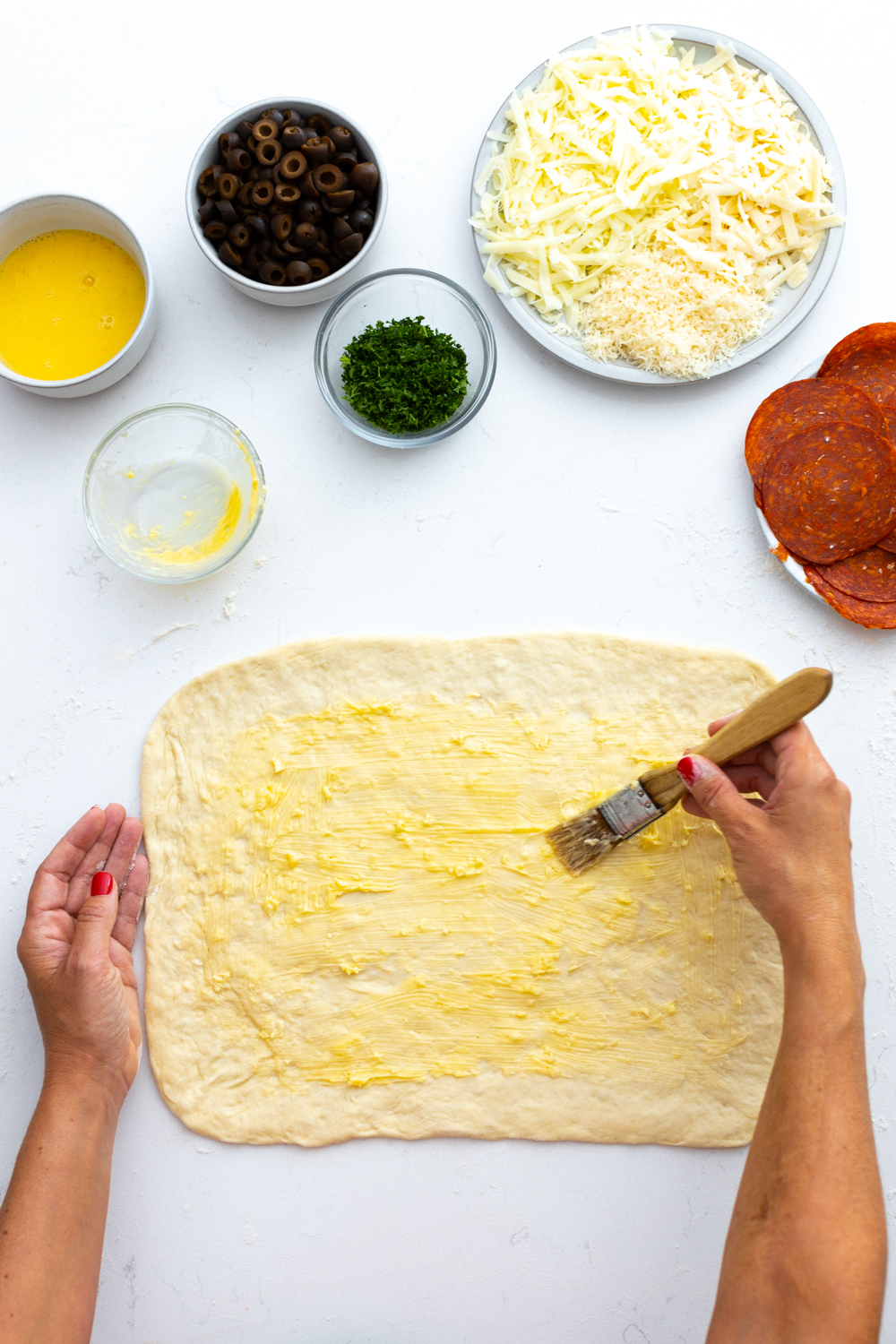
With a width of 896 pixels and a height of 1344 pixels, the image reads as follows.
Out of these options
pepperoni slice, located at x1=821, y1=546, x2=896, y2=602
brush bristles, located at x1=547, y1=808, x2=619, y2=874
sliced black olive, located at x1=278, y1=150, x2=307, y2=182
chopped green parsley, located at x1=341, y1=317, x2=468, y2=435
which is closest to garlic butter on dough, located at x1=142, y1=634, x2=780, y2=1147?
brush bristles, located at x1=547, y1=808, x2=619, y2=874

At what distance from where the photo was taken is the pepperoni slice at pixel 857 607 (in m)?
Result: 2.10

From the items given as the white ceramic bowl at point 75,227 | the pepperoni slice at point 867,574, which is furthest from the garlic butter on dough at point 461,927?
the white ceramic bowl at point 75,227

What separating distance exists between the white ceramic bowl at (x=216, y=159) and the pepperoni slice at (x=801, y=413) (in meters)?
1.01

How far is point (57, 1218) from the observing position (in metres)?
1.91

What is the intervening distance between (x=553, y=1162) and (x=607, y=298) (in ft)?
6.64

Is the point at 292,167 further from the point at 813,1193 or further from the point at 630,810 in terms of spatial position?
the point at 813,1193

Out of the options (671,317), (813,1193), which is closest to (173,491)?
(671,317)

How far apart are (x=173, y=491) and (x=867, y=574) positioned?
168 centimetres

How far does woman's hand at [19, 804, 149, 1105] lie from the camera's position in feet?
6.59

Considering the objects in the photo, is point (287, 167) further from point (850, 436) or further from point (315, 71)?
point (850, 436)

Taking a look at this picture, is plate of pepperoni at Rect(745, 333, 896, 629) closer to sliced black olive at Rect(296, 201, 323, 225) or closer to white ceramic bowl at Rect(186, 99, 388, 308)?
white ceramic bowl at Rect(186, 99, 388, 308)

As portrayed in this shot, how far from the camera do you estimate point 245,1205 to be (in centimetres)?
208

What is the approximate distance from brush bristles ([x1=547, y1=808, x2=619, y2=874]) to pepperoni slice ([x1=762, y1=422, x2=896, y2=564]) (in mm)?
812

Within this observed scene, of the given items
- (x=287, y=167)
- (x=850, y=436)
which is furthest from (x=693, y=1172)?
(x=287, y=167)
